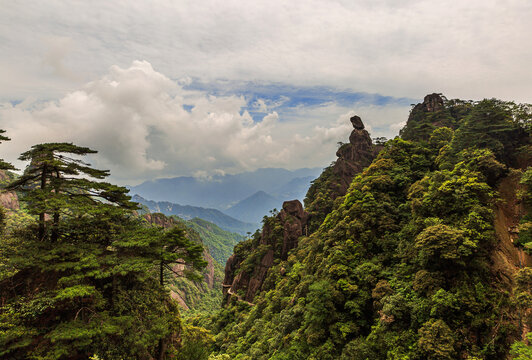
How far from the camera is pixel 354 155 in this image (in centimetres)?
5322

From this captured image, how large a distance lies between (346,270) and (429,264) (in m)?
6.43

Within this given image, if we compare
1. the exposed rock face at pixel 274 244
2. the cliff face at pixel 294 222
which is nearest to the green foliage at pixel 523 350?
the cliff face at pixel 294 222

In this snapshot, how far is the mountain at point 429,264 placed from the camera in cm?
1174

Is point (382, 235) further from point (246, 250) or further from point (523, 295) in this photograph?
point (246, 250)

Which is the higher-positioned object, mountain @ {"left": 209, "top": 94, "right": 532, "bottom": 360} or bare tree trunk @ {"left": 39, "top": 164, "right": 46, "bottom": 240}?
bare tree trunk @ {"left": 39, "top": 164, "right": 46, "bottom": 240}

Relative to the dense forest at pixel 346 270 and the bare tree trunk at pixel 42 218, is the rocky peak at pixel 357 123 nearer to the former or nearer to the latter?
the dense forest at pixel 346 270

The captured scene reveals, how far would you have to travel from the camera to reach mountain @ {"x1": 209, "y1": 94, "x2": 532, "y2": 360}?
11742mm

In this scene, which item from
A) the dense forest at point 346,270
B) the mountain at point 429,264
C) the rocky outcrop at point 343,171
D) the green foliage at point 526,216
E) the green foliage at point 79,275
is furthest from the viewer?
the rocky outcrop at point 343,171

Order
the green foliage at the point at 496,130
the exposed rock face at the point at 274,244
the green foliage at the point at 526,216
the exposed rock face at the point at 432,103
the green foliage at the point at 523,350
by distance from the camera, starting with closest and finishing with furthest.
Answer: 1. the green foliage at the point at 523,350
2. the green foliage at the point at 526,216
3. the green foliage at the point at 496,130
4. the exposed rock face at the point at 274,244
5. the exposed rock face at the point at 432,103

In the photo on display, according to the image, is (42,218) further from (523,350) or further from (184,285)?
(184,285)

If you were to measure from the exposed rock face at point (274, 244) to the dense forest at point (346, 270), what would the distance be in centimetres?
2076

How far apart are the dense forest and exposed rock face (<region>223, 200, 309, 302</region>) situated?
20759 mm

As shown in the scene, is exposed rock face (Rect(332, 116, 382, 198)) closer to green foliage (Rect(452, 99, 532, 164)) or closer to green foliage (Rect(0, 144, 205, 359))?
green foliage (Rect(452, 99, 532, 164))

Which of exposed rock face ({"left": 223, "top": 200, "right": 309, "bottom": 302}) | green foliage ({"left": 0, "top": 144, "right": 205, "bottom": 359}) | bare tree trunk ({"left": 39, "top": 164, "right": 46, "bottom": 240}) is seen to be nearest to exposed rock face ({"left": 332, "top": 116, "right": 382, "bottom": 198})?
exposed rock face ({"left": 223, "top": 200, "right": 309, "bottom": 302})
